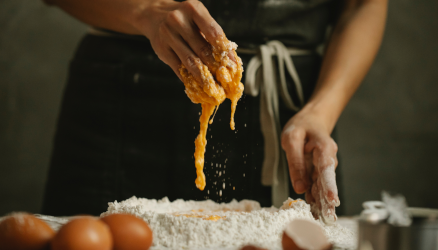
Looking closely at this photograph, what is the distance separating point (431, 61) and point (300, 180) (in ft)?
4.88

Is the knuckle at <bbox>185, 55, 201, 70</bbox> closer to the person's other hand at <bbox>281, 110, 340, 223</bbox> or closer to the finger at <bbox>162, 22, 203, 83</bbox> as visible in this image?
the finger at <bbox>162, 22, 203, 83</bbox>

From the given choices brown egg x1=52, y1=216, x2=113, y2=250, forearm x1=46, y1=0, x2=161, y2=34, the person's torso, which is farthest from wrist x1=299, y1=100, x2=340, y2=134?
brown egg x1=52, y1=216, x2=113, y2=250

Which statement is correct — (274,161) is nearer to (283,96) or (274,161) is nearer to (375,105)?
(283,96)

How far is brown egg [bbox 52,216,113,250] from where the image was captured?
0.49 metres

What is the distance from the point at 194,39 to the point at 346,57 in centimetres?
55

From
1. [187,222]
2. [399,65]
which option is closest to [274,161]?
[187,222]

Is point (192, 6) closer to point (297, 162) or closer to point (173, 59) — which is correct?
point (173, 59)

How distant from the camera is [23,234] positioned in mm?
514

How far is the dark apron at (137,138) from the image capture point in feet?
3.62

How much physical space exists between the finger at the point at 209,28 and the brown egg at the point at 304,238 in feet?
1.07

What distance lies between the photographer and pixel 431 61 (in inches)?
78.3

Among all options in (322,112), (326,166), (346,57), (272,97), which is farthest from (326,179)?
(346,57)

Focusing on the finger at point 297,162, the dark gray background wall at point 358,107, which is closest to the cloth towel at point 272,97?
the finger at point 297,162

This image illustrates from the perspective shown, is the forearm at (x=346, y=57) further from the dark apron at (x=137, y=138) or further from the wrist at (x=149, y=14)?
the wrist at (x=149, y=14)
